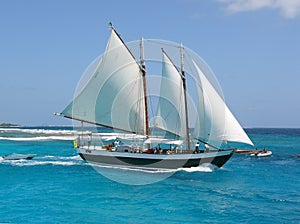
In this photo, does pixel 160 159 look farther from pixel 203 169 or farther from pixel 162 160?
pixel 203 169

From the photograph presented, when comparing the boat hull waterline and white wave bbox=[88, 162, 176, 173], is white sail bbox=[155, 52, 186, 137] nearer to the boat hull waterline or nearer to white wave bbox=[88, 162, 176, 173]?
the boat hull waterline

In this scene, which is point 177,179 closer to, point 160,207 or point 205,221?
point 160,207

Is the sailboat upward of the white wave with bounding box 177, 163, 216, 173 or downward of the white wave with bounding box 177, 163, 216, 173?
upward

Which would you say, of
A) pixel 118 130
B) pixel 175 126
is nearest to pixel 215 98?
pixel 175 126

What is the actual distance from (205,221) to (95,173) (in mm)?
17499

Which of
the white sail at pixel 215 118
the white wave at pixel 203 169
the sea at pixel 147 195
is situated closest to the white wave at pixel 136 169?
the sea at pixel 147 195

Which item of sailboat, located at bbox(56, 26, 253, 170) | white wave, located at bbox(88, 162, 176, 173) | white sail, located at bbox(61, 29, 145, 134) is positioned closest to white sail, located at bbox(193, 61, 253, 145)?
sailboat, located at bbox(56, 26, 253, 170)

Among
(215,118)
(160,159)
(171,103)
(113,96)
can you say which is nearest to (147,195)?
(160,159)

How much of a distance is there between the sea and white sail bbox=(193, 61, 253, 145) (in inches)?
149

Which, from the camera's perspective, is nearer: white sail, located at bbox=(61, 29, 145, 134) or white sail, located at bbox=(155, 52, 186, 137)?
white sail, located at bbox=(155, 52, 186, 137)

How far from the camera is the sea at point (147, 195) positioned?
67.6 feet

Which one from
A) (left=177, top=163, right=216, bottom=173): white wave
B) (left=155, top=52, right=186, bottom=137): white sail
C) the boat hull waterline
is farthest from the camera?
(left=155, top=52, right=186, bottom=137): white sail

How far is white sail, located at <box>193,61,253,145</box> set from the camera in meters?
36.1

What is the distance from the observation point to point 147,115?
1580 inches
